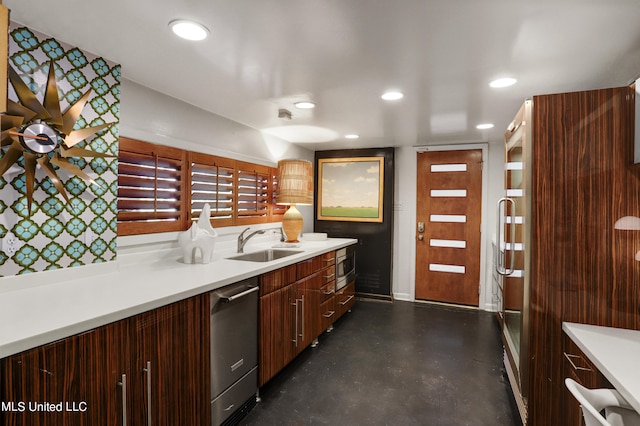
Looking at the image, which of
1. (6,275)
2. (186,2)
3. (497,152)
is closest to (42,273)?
(6,275)

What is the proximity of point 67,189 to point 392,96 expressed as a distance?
2155 mm

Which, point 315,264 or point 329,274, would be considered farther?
point 329,274

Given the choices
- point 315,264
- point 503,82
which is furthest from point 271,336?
point 503,82

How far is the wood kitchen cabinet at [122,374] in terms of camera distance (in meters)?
1.08

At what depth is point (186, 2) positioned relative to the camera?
4.44 feet

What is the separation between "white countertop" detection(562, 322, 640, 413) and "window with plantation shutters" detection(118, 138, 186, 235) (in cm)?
247

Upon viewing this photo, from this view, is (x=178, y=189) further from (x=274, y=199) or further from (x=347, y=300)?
(x=347, y=300)

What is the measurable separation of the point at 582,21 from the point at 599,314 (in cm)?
132

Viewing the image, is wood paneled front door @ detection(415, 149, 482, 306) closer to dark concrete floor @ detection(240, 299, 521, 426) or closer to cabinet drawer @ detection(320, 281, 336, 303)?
dark concrete floor @ detection(240, 299, 521, 426)

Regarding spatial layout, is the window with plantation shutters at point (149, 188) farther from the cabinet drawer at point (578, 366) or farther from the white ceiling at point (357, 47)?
the cabinet drawer at point (578, 366)

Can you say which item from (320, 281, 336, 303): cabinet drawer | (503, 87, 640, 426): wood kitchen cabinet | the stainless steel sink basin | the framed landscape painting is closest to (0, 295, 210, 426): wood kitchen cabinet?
the stainless steel sink basin

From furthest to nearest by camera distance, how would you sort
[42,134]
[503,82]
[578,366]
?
1. [503,82]
2. [42,134]
3. [578,366]

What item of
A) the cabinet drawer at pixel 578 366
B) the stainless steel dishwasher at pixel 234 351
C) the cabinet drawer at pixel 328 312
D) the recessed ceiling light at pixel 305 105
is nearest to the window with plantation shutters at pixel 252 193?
the recessed ceiling light at pixel 305 105

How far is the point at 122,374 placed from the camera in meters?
1.35
